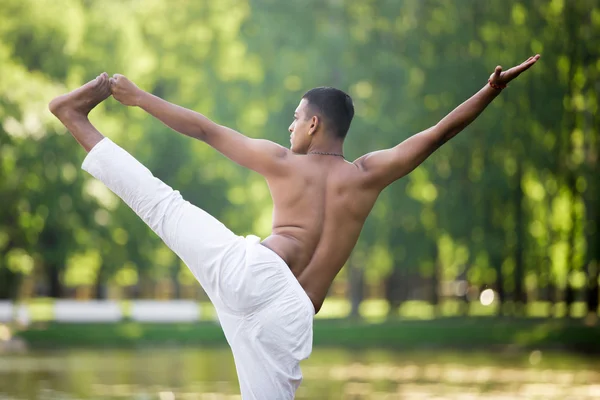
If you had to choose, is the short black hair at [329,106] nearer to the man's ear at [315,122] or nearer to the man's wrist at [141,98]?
the man's ear at [315,122]

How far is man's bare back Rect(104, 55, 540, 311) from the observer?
500cm

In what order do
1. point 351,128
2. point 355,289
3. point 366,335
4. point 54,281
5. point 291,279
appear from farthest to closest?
1. point 54,281
2. point 351,128
3. point 355,289
4. point 366,335
5. point 291,279

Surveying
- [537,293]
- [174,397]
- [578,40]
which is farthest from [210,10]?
[174,397]

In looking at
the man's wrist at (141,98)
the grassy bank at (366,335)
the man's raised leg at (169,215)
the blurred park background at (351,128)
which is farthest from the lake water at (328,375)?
the man's raised leg at (169,215)

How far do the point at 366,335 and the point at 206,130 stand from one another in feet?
75.2

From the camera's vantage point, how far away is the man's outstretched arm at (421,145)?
16.7 feet

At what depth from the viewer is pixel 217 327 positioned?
2789 cm

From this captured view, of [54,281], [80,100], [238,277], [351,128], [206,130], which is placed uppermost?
[351,128]

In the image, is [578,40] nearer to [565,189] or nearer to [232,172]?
[565,189]

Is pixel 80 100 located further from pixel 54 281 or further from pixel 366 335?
pixel 54 281

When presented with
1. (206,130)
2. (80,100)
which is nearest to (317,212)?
(206,130)

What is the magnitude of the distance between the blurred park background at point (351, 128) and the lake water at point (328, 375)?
5001 mm

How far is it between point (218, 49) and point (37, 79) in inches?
350

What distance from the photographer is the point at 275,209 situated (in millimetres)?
5121
